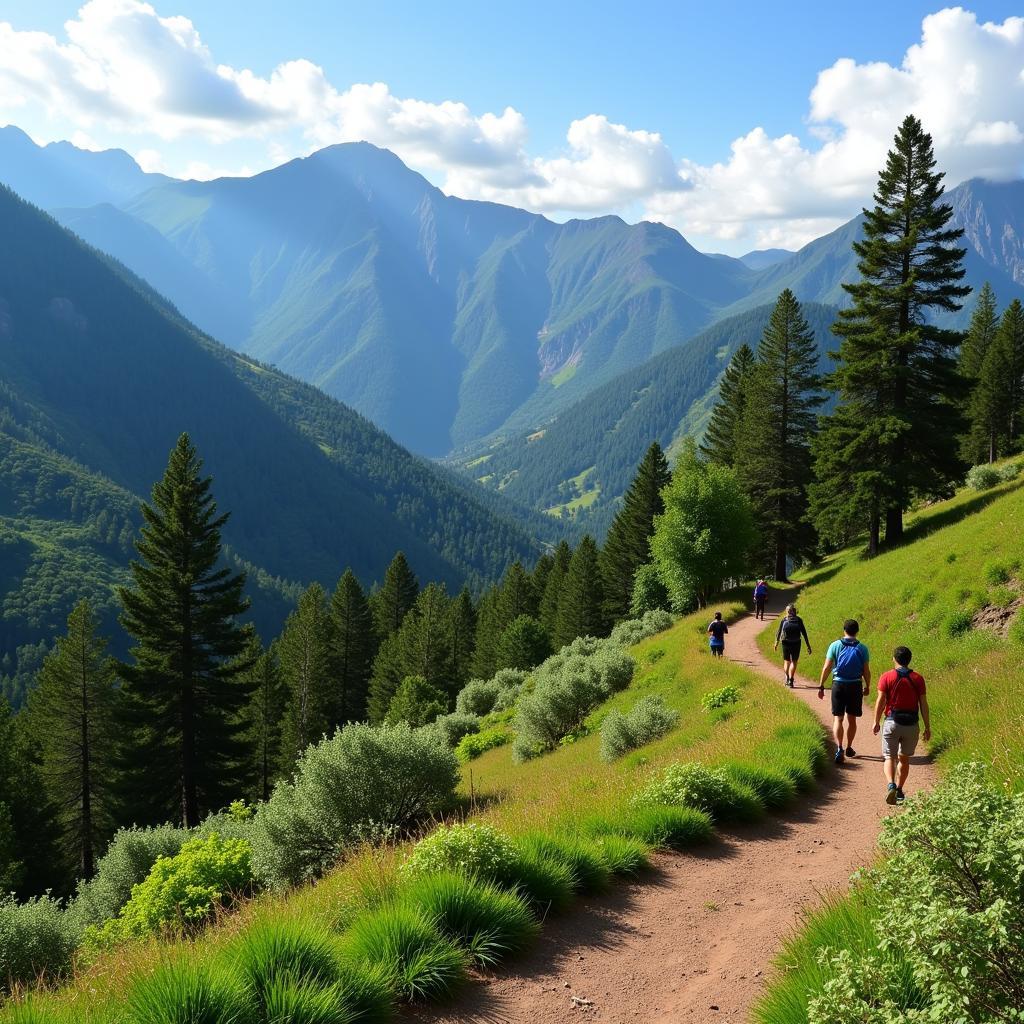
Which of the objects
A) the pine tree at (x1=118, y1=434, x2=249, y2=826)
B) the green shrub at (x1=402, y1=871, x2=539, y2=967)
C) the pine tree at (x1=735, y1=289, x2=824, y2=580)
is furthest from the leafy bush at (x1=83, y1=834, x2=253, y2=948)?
the pine tree at (x1=735, y1=289, x2=824, y2=580)

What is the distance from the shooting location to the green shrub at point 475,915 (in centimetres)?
612

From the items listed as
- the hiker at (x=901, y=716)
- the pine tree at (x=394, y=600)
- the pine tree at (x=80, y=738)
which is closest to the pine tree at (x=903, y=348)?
the hiker at (x=901, y=716)

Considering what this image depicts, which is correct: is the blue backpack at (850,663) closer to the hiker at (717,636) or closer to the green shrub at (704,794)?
the green shrub at (704,794)

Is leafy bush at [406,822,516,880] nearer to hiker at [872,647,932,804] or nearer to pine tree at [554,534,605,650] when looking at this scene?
hiker at [872,647,932,804]

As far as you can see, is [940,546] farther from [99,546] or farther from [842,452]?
[99,546]

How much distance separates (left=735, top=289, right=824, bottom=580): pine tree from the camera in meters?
43.3

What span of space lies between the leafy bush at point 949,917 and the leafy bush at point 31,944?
501 inches

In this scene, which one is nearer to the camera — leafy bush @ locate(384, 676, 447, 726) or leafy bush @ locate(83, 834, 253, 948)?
leafy bush @ locate(83, 834, 253, 948)

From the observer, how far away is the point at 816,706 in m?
17.4

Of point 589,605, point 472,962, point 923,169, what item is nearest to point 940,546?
point 923,169

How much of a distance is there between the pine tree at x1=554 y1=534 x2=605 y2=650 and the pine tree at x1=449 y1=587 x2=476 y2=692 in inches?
488

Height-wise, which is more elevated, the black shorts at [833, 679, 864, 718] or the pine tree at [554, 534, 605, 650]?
the black shorts at [833, 679, 864, 718]

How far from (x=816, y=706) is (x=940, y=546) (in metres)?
9.29

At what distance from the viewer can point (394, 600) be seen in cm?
7962
